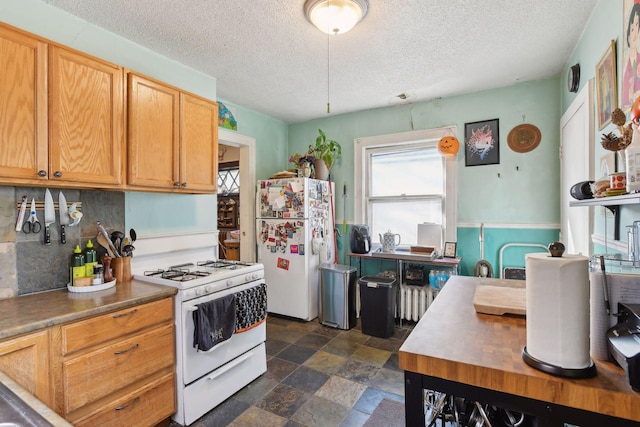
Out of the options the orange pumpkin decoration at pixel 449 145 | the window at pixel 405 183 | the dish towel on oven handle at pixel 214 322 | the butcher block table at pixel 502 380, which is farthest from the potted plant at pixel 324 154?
the butcher block table at pixel 502 380

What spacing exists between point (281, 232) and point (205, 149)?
1.38m

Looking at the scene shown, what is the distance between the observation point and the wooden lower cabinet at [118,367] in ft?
4.75

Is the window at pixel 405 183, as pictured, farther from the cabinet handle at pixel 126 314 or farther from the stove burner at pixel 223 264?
the cabinet handle at pixel 126 314

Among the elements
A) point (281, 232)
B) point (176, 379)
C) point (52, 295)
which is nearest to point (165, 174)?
point (52, 295)

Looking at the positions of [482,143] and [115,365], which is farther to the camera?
[482,143]

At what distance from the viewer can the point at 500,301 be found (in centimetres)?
132

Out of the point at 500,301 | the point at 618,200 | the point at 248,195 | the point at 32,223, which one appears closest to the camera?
the point at 618,200

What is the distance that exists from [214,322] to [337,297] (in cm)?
172

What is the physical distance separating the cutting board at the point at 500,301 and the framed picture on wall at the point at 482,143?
2094mm

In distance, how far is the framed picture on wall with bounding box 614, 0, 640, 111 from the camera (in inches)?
52.6

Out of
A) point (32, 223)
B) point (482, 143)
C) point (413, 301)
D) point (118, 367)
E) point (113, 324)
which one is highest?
point (482, 143)

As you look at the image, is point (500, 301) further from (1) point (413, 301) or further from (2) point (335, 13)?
(1) point (413, 301)

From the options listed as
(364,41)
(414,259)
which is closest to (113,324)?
(364,41)

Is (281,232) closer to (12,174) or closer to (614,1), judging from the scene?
(12,174)
